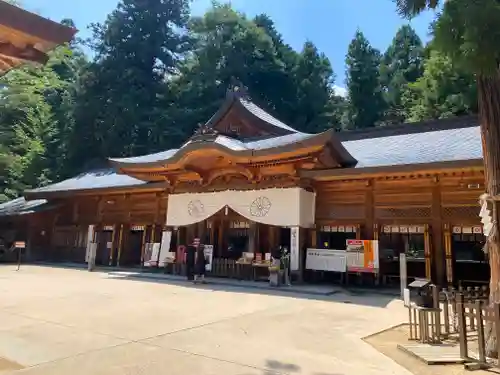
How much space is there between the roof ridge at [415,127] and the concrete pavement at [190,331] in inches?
254

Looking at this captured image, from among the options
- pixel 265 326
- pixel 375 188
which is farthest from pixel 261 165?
pixel 265 326

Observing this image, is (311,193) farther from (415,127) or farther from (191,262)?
(415,127)

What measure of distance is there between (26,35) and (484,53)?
155 inches

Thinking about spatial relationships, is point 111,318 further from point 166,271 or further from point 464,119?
point 464,119

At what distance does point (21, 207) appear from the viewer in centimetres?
1736

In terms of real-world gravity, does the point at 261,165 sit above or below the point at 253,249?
above

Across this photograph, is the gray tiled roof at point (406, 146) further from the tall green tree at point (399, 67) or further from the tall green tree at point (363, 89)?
the tall green tree at point (363, 89)

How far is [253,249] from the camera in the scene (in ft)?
35.6

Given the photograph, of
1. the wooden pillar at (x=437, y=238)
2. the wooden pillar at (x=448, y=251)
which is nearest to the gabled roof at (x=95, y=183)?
the wooden pillar at (x=437, y=238)

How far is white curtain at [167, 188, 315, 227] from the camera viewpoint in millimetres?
10047

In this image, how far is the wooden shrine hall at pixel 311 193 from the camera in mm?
9078

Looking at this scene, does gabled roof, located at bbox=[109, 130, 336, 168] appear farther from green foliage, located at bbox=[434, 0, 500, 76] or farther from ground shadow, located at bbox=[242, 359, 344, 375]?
ground shadow, located at bbox=[242, 359, 344, 375]

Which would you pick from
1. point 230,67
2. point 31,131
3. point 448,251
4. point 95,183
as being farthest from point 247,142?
point 230,67

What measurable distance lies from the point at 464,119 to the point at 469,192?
381 cm
